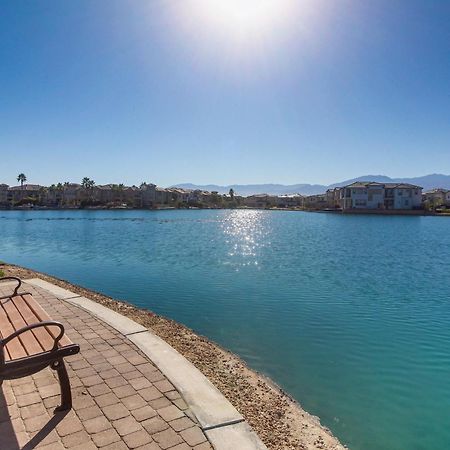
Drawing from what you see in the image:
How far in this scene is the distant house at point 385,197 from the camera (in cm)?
11556

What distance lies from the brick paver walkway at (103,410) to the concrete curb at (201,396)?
13 centimetres

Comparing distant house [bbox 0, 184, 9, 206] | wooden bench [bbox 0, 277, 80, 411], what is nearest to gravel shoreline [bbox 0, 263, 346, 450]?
wooden bench [bbox 0, 277, 80, 411]

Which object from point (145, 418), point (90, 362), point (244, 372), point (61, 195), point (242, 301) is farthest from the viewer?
point (61, 195)

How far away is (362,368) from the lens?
8750 millimetres

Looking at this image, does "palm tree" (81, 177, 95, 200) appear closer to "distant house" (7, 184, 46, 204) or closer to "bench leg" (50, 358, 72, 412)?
"distant house" (7, 184, 46, 204)

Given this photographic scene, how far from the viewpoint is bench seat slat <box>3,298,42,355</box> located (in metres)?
4.20

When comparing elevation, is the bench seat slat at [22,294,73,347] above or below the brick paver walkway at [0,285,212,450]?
above

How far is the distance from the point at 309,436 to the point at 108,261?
68.0ft

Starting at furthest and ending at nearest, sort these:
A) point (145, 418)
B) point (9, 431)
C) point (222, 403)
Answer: point (222, 403)
point (145, 418)
point (9, 431)

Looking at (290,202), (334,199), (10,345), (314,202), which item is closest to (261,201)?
(290,202)

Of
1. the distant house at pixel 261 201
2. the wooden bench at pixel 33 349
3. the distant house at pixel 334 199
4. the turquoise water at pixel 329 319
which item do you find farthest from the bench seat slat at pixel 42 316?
the distant house at pixel 261 201

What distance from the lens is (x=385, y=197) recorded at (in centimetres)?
11675

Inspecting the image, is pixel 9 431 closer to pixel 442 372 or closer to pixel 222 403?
pixel 222 403

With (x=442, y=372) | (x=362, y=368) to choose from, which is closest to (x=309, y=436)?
(x=362, y=368)
